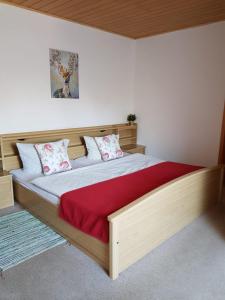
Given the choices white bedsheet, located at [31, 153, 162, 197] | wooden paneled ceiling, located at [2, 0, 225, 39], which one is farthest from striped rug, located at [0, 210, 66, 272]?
wooden paneled ceiling, located at [2, 0, 225, 39]

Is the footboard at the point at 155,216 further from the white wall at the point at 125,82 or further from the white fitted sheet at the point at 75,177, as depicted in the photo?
the white wall at the point at 125,82

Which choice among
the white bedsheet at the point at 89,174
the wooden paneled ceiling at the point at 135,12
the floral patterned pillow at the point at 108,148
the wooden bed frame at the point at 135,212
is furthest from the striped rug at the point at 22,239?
the wooden paneled ceiling at the point at 135,12

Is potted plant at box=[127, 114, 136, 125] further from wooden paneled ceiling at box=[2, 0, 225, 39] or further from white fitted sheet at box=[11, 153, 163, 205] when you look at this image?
wooden paneled ceiling at box=[2, 0, 225, 39]

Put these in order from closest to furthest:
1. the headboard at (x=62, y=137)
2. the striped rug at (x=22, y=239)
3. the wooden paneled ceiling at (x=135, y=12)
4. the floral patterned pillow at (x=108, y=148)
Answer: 1. the striped rug at (x=22, y=239)
2. the wooden paneled ceiling at (x=135, y=12)
3. the headboard at (x=62, y=137)
4. the floral patterned pillow at (x=108, y=148)

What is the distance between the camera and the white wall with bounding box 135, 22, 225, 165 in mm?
3520

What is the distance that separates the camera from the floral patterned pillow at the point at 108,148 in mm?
3641

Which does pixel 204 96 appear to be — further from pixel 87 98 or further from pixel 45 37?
pixel 45 37

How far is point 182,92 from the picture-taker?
3908 millimetres

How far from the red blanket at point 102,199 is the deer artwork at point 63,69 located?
5.50 feet

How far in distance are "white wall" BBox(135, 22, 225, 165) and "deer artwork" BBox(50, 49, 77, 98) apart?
56.8 inches

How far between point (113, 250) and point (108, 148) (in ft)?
6.89

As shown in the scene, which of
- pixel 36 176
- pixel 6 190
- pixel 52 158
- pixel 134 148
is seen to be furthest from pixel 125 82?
pixel 6 190

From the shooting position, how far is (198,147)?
12.6 feet

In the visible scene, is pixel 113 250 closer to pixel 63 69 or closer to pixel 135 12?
pixel 63 69
